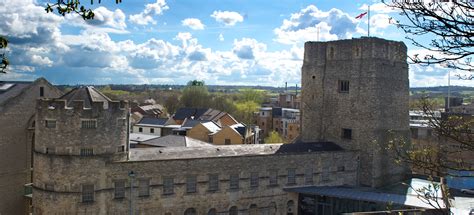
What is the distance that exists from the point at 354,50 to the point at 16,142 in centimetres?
2548

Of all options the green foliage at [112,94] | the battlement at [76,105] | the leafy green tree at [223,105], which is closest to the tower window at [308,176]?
the battlement at [76,105]

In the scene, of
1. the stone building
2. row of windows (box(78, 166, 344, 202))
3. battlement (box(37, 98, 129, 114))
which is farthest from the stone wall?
the stone building

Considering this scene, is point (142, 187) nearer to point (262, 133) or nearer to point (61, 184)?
point (61, 184)

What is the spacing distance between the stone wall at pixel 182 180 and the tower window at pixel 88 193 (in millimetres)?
246

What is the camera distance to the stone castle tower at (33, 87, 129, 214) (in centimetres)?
2655

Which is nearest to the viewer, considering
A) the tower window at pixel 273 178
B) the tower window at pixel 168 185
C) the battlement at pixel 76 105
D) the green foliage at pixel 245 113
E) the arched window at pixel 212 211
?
the battlement at pixel 76 105

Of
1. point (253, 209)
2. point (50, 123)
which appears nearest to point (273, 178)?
point (253, 209)

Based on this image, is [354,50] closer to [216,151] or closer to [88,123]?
[216,151]

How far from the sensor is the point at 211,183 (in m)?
29.9

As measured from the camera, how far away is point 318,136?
125 ft

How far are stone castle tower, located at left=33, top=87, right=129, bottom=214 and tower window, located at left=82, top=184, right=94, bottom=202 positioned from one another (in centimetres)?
7

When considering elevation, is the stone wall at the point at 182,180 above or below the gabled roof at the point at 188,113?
below

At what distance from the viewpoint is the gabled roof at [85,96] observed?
1088 inches

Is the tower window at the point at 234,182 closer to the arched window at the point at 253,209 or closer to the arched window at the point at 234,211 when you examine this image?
the arched window at the point at 234,211
